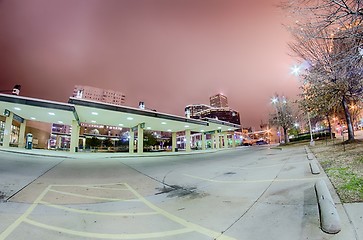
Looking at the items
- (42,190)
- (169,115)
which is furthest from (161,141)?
(42,190)

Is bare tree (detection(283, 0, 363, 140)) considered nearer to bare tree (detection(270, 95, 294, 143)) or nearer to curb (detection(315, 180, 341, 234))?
curb (detection(315, 180, 341, 234))

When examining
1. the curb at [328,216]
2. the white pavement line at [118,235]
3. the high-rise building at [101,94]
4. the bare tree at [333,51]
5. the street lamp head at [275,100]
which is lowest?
the white pavement line at [118,235]

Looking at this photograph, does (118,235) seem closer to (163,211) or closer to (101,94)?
(163,211)

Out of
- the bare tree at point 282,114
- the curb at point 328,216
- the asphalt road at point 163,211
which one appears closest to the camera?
the curb at point 328,216

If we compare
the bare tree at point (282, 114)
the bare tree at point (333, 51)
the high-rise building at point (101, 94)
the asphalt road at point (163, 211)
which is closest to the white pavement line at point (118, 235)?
the asphalt road at point (163, 211)

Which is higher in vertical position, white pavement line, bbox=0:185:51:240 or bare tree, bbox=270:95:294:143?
bare tree, bbox=270:95:294:143

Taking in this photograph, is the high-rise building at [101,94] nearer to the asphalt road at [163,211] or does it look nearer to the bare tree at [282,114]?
the bare tree at [282,114]

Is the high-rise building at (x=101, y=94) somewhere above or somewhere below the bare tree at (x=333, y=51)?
above

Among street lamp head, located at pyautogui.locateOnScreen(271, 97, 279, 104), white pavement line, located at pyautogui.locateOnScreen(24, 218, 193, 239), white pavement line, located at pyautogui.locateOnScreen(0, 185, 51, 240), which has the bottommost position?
white pavement line, located at pyautogui.locateOnScreen(24, 218, 193, 239)

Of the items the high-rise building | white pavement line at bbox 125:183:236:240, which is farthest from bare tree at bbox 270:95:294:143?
the high-rise building

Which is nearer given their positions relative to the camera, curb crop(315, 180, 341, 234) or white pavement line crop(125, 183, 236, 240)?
curb crop(315, 180, 341, 234)

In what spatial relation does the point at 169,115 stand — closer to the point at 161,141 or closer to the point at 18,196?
the point at 18,196

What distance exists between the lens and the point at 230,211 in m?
3.89

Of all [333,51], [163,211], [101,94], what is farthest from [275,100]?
[101,94]
